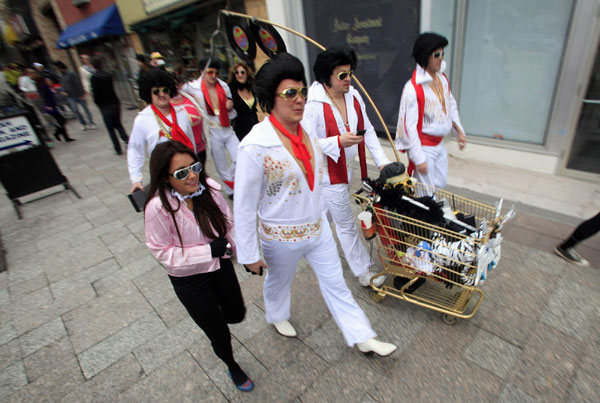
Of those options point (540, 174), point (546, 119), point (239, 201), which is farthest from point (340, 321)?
point (546, 119)

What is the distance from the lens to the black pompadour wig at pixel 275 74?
1.87m

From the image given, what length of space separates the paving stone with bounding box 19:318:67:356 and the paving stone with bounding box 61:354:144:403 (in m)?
0.74

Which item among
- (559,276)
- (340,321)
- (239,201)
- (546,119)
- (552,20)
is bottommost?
(559,276)

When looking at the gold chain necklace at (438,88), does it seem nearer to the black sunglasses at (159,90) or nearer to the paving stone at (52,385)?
the black sunglasses at (159,90)

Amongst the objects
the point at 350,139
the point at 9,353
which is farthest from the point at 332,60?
the point at 9,353

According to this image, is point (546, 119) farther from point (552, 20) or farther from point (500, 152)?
point (552, 20)

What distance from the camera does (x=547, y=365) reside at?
2.34 meters

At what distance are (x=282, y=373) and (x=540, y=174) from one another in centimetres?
461

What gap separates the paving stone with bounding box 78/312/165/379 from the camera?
278 centimetres

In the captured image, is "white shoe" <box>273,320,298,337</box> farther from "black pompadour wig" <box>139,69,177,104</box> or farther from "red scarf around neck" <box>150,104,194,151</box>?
"black pompadour wig" <box>139,69,177,104</box>

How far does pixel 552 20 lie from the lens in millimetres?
4465

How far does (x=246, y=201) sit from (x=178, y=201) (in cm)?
39

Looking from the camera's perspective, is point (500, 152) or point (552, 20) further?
point (500, 152)

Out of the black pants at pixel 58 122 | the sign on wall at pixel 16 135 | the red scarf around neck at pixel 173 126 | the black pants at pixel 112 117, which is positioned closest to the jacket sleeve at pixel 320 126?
the red scarf around neck at pixel 173 126
